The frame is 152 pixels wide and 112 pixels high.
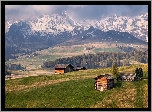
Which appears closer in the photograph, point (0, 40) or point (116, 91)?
point (0, 40)

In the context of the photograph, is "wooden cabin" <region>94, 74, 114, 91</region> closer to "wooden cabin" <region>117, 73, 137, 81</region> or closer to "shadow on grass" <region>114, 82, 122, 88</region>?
"shadow on grass" <region>114, 82, 122, 88</region>

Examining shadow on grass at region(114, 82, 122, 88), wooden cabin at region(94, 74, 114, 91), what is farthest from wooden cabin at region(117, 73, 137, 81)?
wooden cabin at region(94, 74, 114, 91)

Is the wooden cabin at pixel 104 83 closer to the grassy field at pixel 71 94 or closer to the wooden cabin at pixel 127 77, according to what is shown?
the grassy field at pixel 71 94

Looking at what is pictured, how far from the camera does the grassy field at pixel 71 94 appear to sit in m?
35.8

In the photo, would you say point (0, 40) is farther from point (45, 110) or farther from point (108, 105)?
point (108, 105)

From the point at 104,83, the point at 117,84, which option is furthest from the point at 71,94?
the point at 117,84

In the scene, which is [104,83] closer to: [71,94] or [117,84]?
[117,84]

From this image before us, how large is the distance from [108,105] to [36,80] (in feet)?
75.5

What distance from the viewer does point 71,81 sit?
2052 inches

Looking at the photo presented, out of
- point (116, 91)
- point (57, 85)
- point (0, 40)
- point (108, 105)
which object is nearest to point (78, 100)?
point (108, 105)

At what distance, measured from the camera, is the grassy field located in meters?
35.8

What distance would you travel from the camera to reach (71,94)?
4172cm

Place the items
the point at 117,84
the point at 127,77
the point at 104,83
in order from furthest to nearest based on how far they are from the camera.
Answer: the point at 127,77
the point at 117,84
the point at 104,83

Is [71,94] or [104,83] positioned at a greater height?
[104,83]
